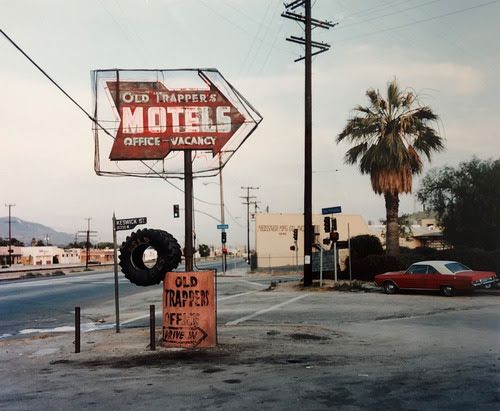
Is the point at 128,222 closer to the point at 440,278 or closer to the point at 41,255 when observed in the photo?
the point at 440,278

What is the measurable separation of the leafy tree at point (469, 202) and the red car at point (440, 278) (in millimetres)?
10835

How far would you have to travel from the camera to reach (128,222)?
40.3ft

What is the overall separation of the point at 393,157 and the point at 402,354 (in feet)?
66.9

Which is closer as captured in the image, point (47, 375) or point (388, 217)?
point (47, 375)

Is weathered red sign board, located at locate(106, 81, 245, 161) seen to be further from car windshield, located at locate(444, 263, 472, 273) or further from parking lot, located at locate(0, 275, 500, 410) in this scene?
car windshield, located at locate(444, 263, 472, 273)

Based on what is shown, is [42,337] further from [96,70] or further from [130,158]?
[96,70]

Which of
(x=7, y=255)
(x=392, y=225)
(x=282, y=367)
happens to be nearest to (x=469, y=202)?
(x=392, y=225)

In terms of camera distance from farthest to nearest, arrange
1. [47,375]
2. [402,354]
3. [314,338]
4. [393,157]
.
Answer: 1. [393,157]
2. [314,338]
3. [402,354]
4. [47,375]

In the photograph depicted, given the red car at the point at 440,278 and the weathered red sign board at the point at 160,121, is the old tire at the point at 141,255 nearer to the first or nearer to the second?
the weathered red sign board at the point at 160,121

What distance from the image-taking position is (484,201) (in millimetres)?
30203

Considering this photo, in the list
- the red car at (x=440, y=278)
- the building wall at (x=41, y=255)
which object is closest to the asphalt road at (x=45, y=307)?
the red car at (x=440, y=278)

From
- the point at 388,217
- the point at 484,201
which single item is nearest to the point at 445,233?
the point at 484,201

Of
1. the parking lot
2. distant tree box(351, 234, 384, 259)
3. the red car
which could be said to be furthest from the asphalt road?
distant tree box(351, 234, 384, 259)

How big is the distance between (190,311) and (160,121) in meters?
4.25
